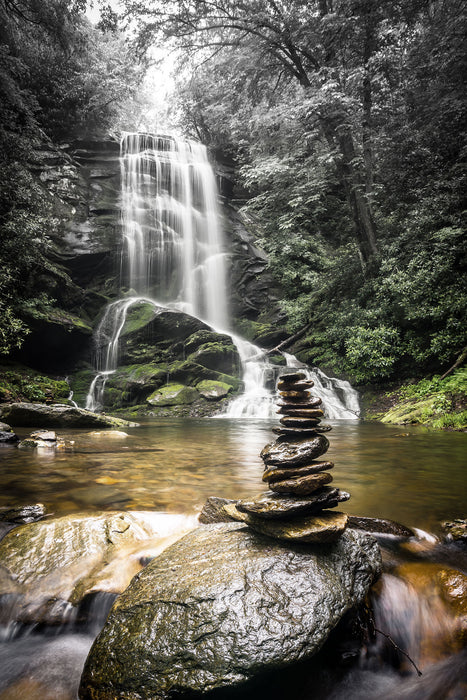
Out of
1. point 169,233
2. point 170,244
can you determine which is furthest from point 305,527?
point 169,233

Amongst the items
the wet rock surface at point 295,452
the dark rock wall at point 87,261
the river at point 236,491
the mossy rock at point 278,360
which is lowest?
the river at point 236,491

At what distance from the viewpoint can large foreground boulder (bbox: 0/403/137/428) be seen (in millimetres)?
8508

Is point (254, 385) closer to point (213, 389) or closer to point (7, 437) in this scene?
point (213, 389)

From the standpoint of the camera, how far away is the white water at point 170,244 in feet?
58.7

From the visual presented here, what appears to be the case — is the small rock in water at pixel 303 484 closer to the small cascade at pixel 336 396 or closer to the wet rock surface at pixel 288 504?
the wet rock surface at pixel 288 504

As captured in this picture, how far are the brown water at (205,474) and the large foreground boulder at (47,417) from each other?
1252 mm

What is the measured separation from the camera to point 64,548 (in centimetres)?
246

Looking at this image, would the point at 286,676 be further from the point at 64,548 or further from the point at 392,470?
the point at 392,470

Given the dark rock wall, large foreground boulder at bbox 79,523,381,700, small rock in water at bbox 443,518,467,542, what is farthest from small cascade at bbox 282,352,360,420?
large foreground boulder at bbox 79,523,381,700

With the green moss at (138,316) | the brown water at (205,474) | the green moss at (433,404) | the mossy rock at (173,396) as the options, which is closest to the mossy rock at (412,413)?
the green moss at (433,404)

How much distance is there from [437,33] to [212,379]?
16.2 meters

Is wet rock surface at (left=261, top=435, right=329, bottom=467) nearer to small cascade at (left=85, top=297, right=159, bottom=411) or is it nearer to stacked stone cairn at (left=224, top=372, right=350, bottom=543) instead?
stacked stone cairn at (left=224, top=372, right=350, bottom=543)

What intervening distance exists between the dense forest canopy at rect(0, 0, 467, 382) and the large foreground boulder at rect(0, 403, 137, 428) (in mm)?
4118

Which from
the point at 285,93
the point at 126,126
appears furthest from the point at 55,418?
the point at 126,126
